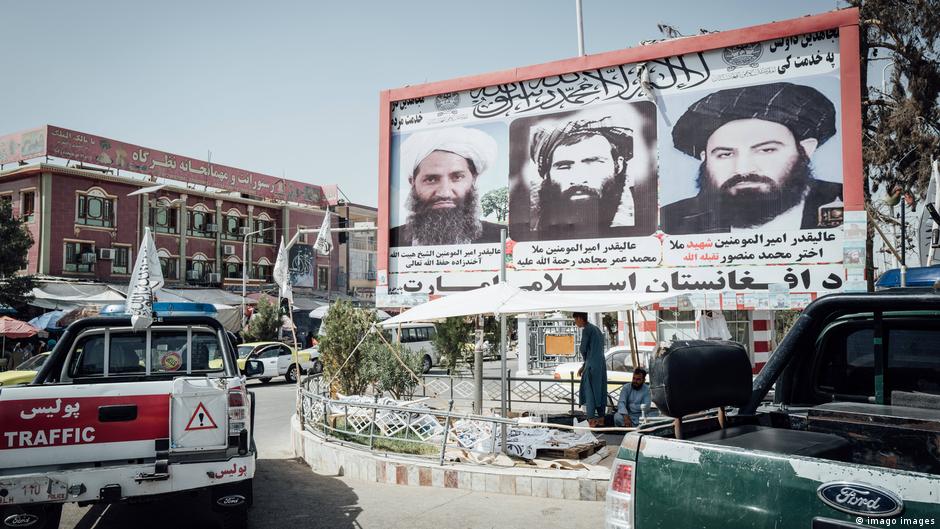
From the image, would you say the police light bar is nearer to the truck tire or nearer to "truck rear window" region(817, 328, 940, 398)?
the truck tire

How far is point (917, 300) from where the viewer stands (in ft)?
9.22

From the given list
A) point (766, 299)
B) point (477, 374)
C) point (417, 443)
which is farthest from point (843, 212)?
point (417, 443)

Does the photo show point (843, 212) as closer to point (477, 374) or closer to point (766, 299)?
point (766, 299)

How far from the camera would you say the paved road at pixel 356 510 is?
19.9ft

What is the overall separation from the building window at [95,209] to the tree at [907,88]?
35.6m

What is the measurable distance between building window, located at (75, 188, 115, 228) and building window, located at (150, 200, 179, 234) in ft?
7.96

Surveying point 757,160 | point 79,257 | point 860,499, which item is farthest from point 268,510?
point 79,257

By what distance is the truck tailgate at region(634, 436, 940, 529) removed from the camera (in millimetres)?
2061

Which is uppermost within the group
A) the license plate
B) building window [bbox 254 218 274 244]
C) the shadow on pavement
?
building window [bbox 254 218 274 244]

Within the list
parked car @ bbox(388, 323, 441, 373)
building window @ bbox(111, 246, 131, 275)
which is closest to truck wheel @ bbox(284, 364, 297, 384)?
parked car @ bbox(388, 323, 441, 373)

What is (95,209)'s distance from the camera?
3544 centimetres

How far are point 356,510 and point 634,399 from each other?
16.8 ft

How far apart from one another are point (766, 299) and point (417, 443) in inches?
328

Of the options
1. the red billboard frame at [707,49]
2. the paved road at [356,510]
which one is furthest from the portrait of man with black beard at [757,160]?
the paved road at [356,510]
